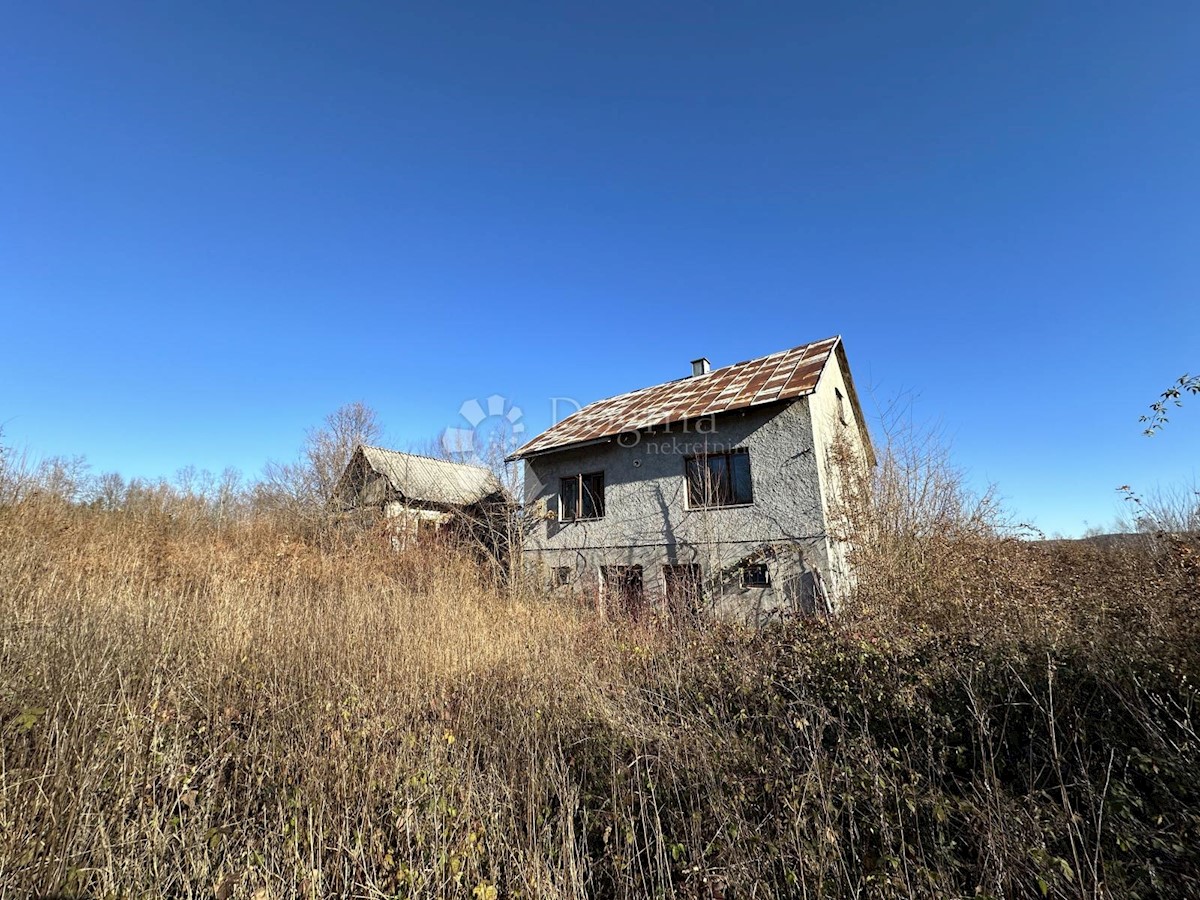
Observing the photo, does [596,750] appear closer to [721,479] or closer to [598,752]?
[598,752]

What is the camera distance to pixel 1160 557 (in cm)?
566

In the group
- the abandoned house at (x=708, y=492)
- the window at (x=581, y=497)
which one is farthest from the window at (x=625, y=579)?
the window at (x=581, y=497)

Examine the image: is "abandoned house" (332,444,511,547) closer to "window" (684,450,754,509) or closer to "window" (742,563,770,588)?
"window" (684,450,754,509)

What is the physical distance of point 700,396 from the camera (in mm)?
11617

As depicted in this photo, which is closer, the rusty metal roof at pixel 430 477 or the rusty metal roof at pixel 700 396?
the rusty metal roof at pixel 700 396

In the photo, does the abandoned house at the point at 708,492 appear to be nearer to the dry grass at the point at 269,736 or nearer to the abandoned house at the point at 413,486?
the abandoned house at the point at 413,486

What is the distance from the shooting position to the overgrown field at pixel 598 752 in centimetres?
220

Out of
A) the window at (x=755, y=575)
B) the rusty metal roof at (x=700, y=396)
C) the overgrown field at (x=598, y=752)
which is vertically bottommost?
the overgrown field at (x=598, y=752)

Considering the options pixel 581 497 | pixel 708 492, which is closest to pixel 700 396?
pixel 708 492

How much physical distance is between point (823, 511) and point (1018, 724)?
6.03 m

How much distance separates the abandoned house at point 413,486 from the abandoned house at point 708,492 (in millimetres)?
3655

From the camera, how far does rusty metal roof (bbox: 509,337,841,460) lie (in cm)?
1019

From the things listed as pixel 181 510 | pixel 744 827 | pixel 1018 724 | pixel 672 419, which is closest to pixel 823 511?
pixel 672 419

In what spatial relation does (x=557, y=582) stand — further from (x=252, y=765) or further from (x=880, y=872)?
(x=880, y=872)
